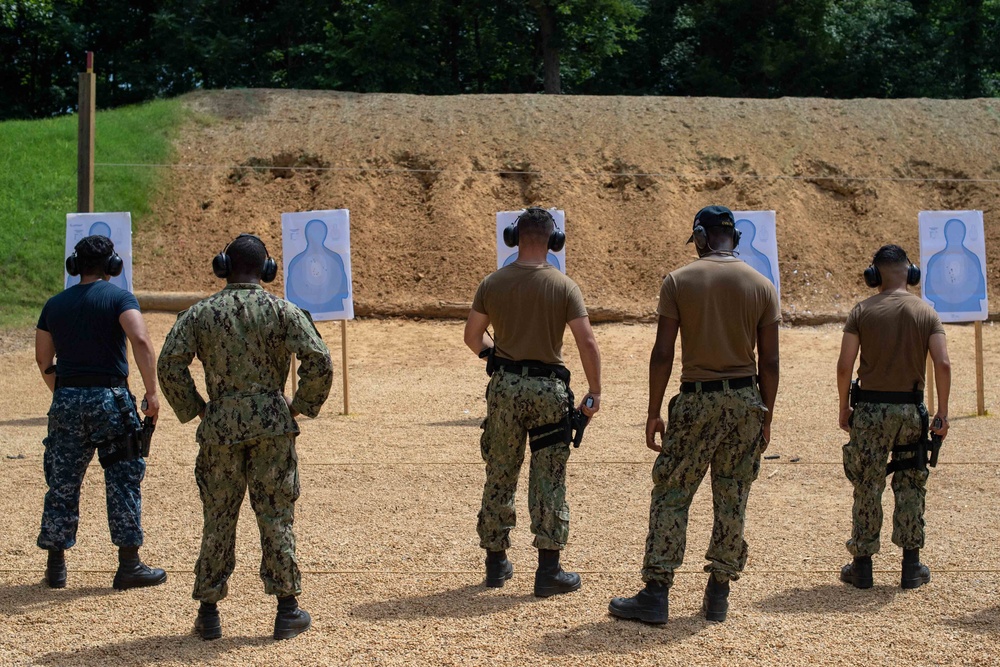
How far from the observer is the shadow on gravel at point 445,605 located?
5.36 m

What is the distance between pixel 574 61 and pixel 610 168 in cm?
910

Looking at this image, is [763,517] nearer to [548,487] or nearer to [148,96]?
[548,487]

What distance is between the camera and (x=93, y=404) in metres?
5.70

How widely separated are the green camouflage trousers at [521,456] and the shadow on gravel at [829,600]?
45.3 inches

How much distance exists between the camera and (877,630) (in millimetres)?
5090

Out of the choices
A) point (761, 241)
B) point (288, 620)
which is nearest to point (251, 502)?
point (288, 620)

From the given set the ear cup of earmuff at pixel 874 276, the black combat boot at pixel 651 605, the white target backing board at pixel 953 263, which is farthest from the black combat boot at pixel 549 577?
the white target backing board at pixel 953 263

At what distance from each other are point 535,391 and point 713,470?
986mm

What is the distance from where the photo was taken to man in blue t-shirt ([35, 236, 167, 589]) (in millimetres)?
5691

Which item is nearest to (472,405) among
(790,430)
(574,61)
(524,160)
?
(790,430)

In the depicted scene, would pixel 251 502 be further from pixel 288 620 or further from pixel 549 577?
pixel 549 577

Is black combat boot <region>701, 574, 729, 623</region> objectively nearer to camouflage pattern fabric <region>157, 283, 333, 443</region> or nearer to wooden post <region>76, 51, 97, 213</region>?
camouflage pattern fabric <region>157, 283, 333, 443</region>

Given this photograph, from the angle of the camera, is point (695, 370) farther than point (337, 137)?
No

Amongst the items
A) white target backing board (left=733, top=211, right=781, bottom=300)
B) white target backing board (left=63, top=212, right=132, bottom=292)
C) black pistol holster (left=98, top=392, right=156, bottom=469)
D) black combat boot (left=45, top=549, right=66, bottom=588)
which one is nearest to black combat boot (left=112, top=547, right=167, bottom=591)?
black combat boot (left=45, top=549, right=66, bottom=588)
